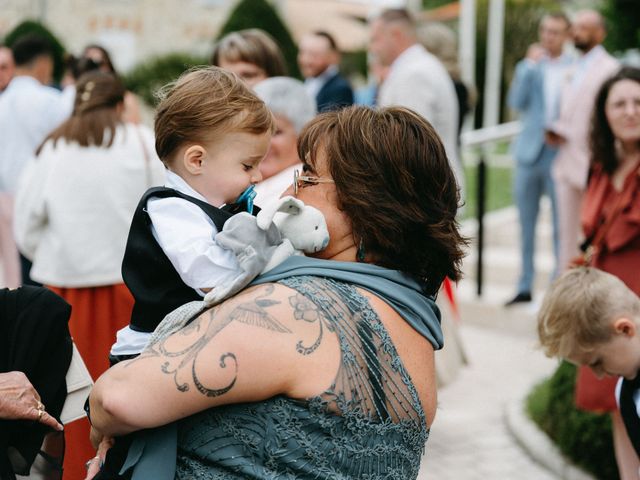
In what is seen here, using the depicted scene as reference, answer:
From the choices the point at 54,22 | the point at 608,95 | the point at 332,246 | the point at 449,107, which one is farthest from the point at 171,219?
the point at 54,22

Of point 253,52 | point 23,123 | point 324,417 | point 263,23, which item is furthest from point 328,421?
point 263,23

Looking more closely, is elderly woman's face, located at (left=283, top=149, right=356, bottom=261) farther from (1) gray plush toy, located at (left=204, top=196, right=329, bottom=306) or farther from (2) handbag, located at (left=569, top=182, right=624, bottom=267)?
(2) handbag, located at (left=569, top=182, right=624, bottom=267)

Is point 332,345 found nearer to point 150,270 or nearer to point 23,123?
point 150,270

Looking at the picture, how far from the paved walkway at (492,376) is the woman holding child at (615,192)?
0.90 metres

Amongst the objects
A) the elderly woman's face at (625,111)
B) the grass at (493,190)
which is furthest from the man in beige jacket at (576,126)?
the grass at (493,190)

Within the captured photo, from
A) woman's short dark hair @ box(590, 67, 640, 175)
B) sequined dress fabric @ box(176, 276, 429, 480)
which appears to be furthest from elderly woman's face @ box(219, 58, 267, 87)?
sequined dress fabric @ box(176, 276, 429, 480)

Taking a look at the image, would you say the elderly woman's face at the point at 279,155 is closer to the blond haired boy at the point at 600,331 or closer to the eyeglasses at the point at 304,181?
the blond haired boy at the point at 600,331

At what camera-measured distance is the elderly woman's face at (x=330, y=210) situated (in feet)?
7.44

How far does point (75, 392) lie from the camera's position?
272 centimetres

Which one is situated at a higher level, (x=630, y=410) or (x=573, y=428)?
(x=630, y=410)

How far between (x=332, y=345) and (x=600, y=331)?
5.71ft

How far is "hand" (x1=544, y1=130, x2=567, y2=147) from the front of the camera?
8141 mm

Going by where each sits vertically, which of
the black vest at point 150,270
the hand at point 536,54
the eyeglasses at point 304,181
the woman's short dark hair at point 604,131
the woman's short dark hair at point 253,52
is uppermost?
the eyeglasses at point 304,181

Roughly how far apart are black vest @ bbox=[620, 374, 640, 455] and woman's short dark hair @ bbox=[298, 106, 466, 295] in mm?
1489
